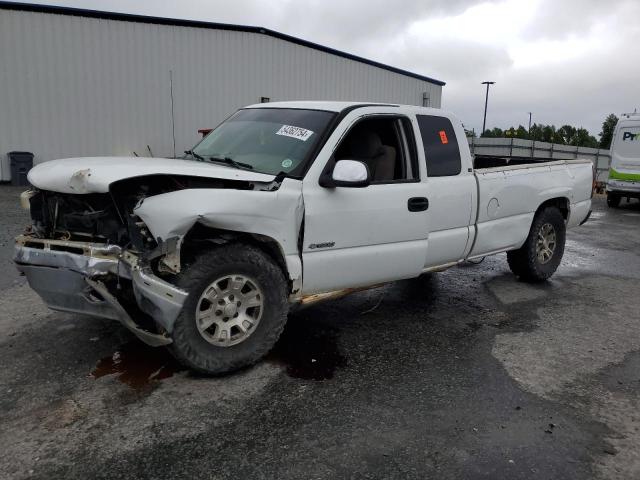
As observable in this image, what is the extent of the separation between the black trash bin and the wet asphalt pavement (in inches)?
430

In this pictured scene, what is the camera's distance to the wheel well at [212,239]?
3.43 metres

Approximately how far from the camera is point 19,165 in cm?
1472

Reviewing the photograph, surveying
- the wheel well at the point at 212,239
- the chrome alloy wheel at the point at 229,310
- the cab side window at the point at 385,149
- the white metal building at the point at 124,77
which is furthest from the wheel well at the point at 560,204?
the white metal building at the point at 124,77

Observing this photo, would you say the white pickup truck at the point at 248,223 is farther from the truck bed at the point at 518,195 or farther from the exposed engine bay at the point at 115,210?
the truck bed at the point at 518,195

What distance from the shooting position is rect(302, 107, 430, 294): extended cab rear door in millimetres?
3848

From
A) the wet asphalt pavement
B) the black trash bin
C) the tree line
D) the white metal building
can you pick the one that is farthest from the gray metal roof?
the tree line

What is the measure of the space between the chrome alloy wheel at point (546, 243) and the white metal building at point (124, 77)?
10652 mm

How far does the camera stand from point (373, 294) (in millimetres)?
5824

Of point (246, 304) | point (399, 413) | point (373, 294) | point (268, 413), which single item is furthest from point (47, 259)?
point (373, 294)

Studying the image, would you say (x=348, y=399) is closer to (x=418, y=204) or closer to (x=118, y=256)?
(x=118, y=256)

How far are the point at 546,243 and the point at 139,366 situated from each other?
4844mm

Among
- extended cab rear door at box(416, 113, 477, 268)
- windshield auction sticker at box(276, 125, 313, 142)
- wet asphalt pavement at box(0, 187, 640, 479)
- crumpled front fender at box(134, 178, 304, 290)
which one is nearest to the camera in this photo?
wet asphalt pavement at box(0, 187, 640, 479)

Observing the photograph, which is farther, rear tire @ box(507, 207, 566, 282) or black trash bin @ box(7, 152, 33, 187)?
black trash bin @ box(7, 152, 33, 187)

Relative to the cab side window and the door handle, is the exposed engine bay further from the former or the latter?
the door handle
